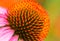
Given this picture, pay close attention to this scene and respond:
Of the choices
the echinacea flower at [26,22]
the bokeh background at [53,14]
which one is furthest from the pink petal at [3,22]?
the bokeh background at [53,14]

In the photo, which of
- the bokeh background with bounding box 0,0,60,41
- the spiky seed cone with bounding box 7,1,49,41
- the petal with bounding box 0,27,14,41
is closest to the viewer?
the petal with bounding box 0,27,14,41

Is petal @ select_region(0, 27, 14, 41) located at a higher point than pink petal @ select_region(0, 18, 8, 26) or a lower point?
lower

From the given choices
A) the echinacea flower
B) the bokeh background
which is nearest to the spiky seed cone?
the echinacea flower

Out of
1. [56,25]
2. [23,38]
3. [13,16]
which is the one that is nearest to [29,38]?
[23,38]

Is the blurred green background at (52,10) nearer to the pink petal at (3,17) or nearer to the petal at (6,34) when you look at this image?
the pink petal at (3,17)

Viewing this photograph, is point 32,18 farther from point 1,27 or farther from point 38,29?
point 1,27

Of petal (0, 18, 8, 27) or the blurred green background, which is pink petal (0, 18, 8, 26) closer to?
petal (0, 18, 8, 27)

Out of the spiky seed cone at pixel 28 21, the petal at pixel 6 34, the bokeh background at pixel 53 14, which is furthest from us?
the bokeh background at pixel 53 14
